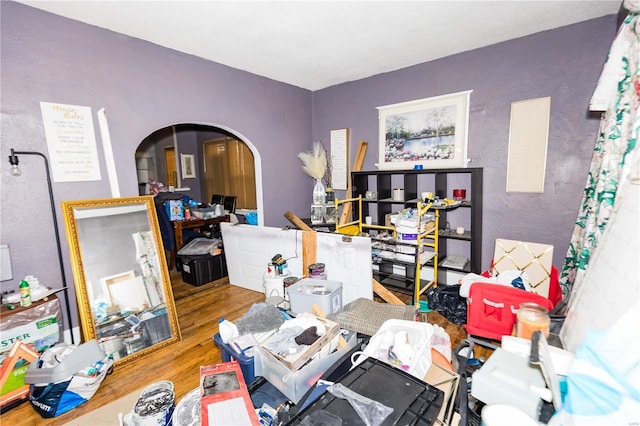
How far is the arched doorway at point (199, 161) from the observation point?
498cm

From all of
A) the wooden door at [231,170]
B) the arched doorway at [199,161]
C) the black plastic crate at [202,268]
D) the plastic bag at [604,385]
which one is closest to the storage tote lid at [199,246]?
the black plastic crate at [202,268]

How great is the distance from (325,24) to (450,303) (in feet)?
8.83

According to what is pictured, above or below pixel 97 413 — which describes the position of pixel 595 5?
above

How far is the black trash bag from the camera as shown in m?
2.51

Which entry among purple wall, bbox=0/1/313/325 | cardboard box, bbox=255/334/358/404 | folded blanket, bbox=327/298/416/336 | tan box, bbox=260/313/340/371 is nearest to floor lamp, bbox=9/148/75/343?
purple wall, bbox=0/1/313/325

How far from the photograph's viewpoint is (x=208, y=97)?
3076 mm

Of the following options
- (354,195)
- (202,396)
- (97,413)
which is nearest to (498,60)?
(354,195)

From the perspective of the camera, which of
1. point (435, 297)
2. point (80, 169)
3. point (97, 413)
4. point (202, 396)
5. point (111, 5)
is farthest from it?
point (435, 297)

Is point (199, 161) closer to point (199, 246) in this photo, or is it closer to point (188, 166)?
point (188, 166)

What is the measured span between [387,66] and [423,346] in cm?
312

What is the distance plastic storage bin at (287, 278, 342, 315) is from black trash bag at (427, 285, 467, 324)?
3.42 feet

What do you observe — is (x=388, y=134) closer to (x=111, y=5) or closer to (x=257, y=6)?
(x=257, y=6)

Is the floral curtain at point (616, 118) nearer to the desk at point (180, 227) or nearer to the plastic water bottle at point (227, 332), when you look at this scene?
the plastic water bottle at point (227, 332)

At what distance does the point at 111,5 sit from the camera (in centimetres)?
204
